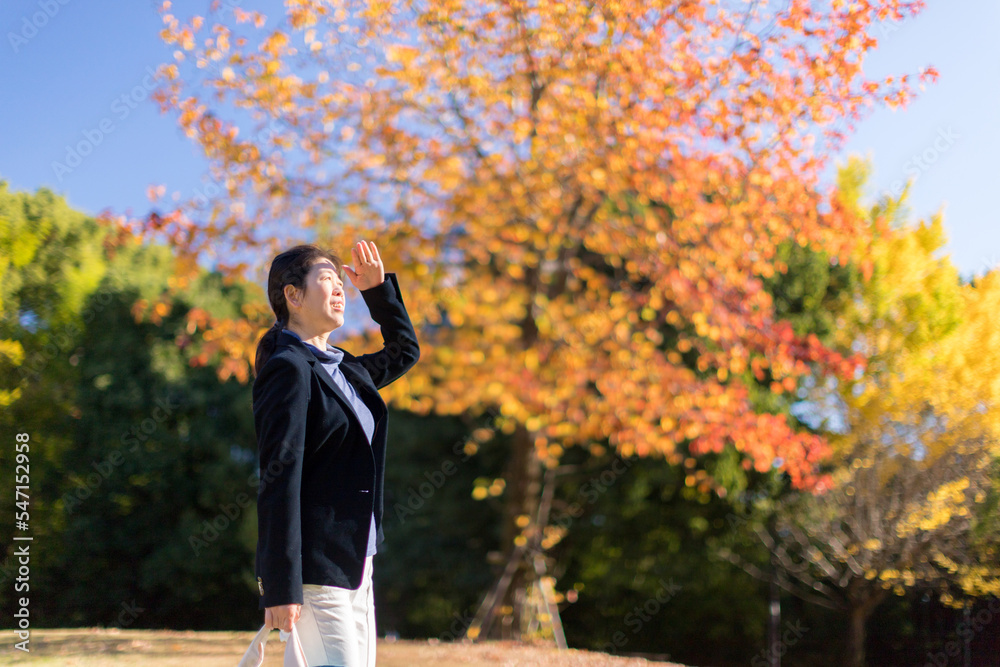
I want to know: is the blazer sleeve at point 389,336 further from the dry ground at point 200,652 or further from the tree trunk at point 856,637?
the tree trunk at point 856,637

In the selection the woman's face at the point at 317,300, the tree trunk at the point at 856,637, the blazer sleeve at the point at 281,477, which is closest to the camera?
the blazer sleeve at the point at 281,477

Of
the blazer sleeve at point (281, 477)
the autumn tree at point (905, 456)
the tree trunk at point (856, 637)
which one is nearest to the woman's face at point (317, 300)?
the blazer sleeve at point (281, 477)

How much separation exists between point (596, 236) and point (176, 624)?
57.2ft

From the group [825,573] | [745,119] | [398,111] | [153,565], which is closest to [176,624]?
[153,565]

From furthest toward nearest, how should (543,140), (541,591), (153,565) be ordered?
1. (153,565)
2. (541,591)
3. (543,140)

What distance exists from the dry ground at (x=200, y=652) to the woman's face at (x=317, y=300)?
151 inches

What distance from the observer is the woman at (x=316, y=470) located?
1966mm

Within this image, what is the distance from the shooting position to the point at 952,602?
12.3 meters

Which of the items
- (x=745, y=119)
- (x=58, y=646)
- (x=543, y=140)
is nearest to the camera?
(x=58, y=646)

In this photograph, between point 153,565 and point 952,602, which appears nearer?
point 952,602

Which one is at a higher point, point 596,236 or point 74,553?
point 596,236

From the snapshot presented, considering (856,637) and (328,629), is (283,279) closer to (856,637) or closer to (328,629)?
(328,629)

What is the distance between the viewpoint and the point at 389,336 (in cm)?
272

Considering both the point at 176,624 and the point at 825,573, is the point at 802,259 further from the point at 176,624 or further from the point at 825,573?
the point at 176,624
